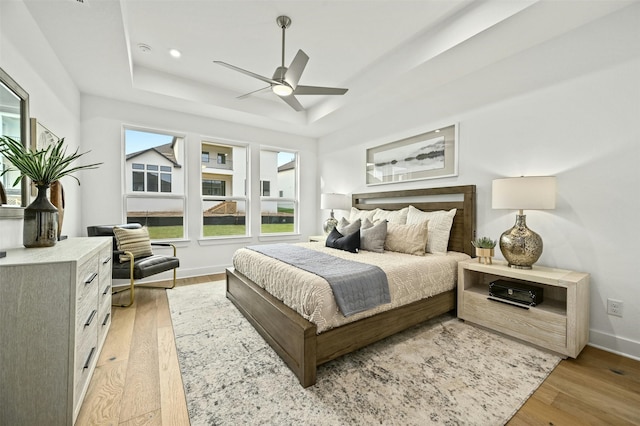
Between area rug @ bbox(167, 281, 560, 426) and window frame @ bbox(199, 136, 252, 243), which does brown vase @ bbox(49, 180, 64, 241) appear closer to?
area rug @ bbox(167, 281, 560, 426)

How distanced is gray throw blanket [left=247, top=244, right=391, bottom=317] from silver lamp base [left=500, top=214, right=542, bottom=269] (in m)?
1.27

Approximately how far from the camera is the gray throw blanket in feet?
6.40

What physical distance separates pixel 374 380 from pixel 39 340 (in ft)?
6.19

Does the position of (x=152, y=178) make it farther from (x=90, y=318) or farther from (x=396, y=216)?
(x=396, y=216)

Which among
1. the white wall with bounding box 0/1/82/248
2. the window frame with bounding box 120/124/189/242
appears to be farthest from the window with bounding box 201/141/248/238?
the white wall with bounding box 0/1/82/248

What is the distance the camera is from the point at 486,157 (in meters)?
3.09

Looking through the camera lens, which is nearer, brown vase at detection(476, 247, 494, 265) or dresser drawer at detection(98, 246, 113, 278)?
dresser drawer at detection(98, 246, 113, 278)

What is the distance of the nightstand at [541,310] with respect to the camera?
208cm

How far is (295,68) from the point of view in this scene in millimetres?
2459

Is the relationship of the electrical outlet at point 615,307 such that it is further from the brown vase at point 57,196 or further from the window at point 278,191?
the brown vase at point 57,196

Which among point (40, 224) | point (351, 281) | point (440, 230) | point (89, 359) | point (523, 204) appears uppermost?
point (523, 204)

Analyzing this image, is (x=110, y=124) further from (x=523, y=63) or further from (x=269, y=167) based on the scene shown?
(x=523, y=63)

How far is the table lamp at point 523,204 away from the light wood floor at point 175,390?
85 centimetres

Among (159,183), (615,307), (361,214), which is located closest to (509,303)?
(615,307)
